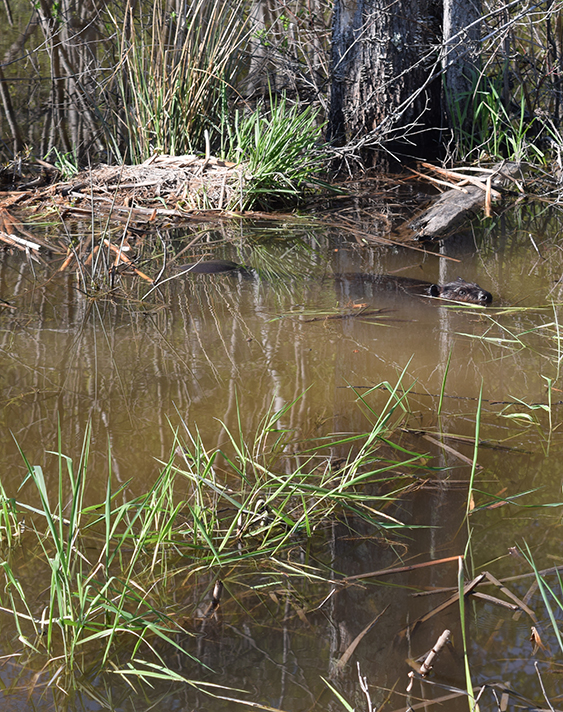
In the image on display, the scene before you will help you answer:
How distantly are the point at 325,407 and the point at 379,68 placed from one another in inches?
142

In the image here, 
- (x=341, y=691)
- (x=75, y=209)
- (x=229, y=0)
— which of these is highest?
(x=229, y=0)

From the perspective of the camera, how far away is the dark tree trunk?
15.2ft

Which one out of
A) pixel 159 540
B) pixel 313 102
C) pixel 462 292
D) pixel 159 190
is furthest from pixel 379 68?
pixel 159 540

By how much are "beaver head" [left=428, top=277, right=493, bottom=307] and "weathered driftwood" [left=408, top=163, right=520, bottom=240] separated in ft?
2.90

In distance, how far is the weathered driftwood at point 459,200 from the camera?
12.1 feet

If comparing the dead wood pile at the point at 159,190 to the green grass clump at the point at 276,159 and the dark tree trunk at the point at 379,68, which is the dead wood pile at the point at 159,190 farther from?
the dark tree trunk at the point at 379,68

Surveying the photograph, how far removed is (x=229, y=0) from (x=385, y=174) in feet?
5.17

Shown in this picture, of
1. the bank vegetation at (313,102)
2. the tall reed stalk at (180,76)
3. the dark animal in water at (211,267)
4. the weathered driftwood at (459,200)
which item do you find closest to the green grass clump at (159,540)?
the dark animal in water at (211,267)

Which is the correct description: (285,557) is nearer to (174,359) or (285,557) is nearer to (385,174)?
(174,359)

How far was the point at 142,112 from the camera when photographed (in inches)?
176

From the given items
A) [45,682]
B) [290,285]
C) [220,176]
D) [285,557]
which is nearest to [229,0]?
[220,176]

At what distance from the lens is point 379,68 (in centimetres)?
475

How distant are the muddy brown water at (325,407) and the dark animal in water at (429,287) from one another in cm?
8

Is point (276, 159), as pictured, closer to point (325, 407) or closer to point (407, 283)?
point (407, 283)
